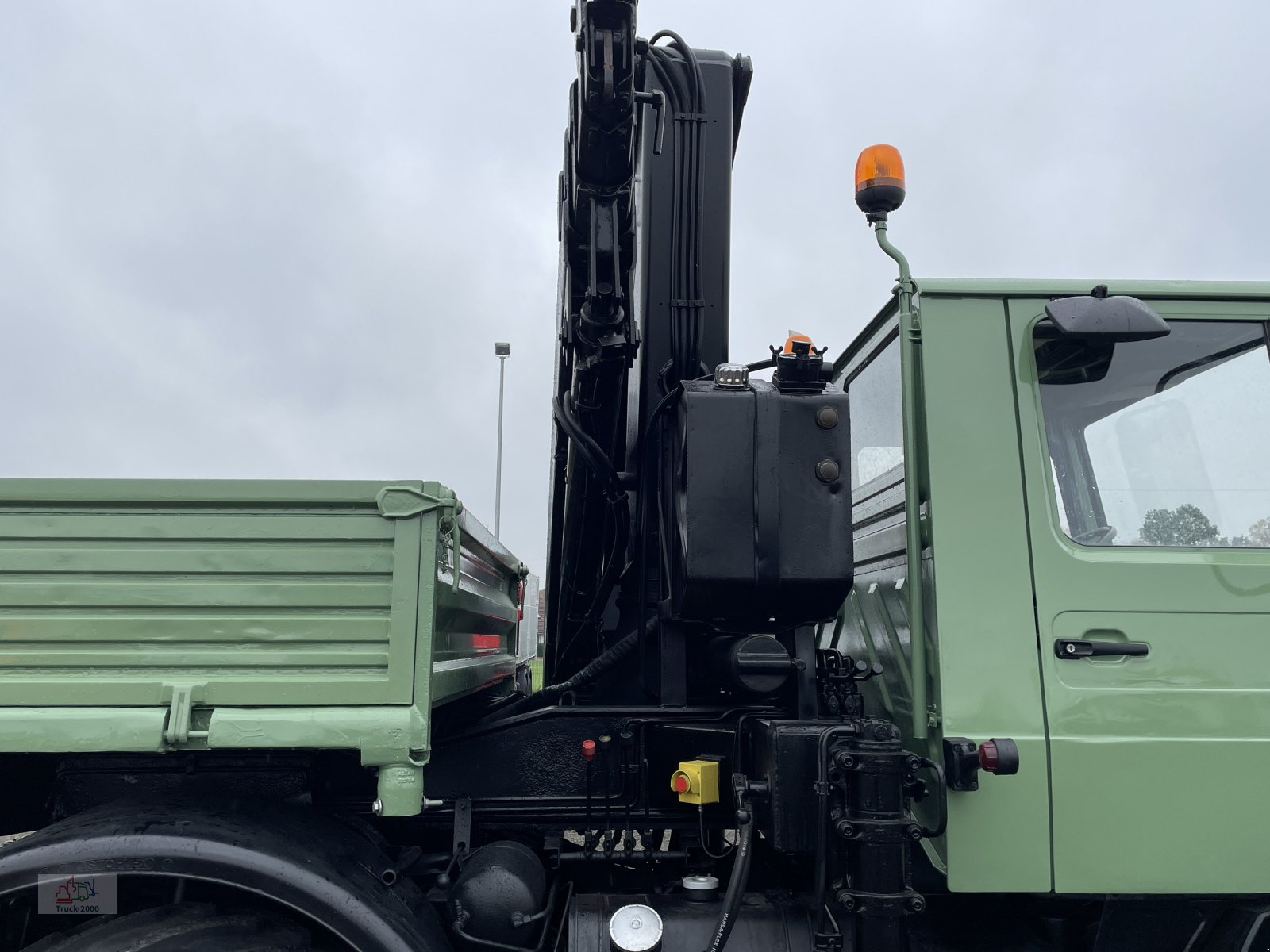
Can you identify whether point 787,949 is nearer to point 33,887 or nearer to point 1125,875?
point 1125,875

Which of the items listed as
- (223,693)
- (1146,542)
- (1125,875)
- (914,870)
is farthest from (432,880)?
(1146,542)

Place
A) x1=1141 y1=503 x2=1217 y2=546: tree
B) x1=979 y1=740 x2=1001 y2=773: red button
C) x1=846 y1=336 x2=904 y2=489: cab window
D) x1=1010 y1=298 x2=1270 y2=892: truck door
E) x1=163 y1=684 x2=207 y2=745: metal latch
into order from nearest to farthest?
x1=163 y1=684 x2=207 y2=745: metal latch < x1=979 y1=740 x2=1001 y2=773: red button < x1=1010 y1=298 x2=1270 y2=892: truck door < x1=1141 y1=503 x2=1217 y2=546: tree < x1=846 y1=336 x2=904 y2=489: cab window

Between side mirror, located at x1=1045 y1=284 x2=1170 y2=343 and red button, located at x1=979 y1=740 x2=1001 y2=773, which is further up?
side mirror, located at x1=1045 y1=284 x2=1170 y2=343

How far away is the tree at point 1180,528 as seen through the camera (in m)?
2.61

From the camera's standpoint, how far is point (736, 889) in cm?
237

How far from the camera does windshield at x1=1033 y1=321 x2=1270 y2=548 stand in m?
2.63

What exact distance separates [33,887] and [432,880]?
3.38 feet

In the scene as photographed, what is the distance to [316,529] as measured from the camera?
226cm

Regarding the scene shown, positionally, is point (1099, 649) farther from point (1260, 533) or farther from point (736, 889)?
point (736, 889)

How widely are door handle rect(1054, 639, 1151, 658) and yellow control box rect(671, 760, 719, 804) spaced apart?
3.38 feet

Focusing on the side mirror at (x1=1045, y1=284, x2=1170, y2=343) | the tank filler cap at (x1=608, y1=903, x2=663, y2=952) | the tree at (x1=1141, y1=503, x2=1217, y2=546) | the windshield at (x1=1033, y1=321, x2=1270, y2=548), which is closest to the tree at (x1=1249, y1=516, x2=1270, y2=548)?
the windshield at (x1=1033, y1=321, x2=1270, y2=548)

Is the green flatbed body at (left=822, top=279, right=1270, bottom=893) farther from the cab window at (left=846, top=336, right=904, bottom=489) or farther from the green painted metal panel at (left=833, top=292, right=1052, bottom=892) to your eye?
the cab window at (left=846, top=336, right=904, bottom=489)

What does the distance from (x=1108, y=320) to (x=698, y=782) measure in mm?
1742

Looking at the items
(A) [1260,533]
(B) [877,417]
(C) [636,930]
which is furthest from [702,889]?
(A) [1260,533]
